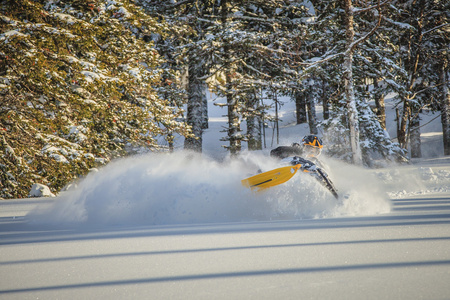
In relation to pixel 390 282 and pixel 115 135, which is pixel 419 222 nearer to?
pixel 390 282

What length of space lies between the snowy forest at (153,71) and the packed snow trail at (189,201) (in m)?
4.32

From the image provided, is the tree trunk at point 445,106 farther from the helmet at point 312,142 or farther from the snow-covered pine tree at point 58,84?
the snow-covered pine tree at point 58,84

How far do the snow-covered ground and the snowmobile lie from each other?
5.8 inches

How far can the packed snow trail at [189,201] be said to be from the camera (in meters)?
5.61

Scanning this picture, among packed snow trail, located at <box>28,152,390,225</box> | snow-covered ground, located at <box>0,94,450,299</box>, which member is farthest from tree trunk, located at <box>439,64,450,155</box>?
packed snow trail, located at <box>28,152,390,225</box>

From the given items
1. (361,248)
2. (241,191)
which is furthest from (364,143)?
(361,248)

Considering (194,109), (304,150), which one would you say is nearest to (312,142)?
(304,150)

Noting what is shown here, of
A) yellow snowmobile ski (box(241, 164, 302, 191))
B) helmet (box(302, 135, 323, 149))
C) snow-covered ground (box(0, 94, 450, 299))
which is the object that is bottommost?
snow-covered ground (box(0, 94, 450, 299))

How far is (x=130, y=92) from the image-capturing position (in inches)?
508

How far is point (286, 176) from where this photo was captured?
5996 millimetres

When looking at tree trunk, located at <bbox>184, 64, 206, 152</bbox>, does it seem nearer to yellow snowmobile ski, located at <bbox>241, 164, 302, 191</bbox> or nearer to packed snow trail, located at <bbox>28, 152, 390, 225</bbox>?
packed snow trail, located at <bbox>28, 152, 390, 225</bbox>

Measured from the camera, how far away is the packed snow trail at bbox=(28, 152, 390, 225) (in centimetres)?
561

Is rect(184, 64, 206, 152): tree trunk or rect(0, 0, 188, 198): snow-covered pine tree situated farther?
rect(184, 64, 206, 152): tree trunk

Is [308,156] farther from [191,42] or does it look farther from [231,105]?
[191,42]
